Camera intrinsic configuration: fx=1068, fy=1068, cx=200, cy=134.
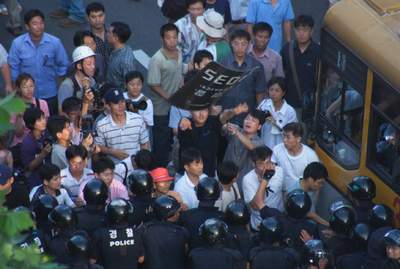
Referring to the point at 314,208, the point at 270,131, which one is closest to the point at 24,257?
the point at 314,208

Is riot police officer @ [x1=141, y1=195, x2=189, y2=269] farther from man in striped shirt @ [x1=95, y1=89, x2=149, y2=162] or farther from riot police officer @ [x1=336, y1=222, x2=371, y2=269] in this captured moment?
man in striped shirt @ [x1=95, y1=89, x2=149, y2=162]

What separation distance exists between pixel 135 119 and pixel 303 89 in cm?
244

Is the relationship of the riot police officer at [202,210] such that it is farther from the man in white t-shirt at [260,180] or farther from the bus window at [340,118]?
the bus window at [340,118]

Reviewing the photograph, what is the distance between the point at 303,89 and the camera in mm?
12250

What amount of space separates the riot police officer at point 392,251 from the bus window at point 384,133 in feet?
3.81

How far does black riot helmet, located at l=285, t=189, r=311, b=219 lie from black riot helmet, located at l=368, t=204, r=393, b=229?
0.54m

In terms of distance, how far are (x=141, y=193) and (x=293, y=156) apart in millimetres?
1808

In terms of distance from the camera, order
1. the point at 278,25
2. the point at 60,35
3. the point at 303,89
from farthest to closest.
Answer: the point at 60,35 → the point at 278,25 → the point at 303,89

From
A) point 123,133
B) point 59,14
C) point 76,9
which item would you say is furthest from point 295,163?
point 59,14

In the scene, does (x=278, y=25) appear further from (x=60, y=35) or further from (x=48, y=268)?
(x=48, y=268)

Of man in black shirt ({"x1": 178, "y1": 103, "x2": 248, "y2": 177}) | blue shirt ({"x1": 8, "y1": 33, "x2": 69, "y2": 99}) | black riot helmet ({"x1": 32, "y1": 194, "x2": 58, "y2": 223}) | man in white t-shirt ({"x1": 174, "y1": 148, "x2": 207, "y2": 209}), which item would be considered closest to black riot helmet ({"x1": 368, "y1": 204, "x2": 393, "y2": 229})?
man in white t-shirt ({"x1": 174, "y1": 148, "x2": 207, "y2": 209})

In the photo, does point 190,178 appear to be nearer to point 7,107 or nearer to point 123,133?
point 123,133

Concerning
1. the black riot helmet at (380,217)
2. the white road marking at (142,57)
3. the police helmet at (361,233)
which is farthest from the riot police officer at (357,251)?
the white road marking at (142,57)

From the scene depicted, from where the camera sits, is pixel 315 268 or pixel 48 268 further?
pixel 315 268
